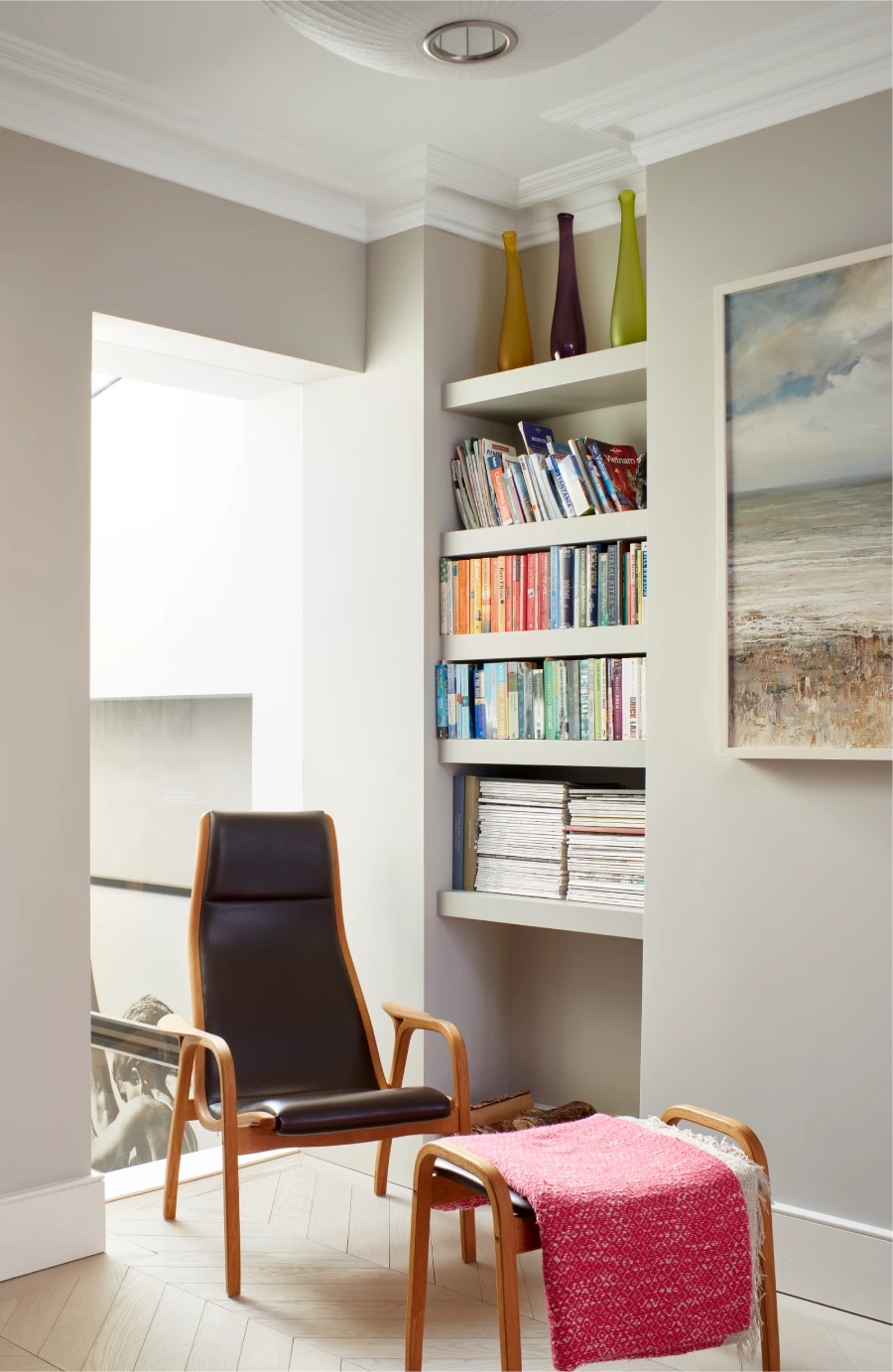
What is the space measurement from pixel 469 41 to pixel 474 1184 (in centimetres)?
200

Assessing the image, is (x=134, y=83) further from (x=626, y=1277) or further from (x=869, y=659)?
(x=626, y=1277)

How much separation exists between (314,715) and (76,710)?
942 millimetres

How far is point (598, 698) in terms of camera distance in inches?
130

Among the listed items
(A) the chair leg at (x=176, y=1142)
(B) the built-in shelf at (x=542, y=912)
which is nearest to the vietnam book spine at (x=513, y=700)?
(B) the built-in shelf at (x=542, y=912)

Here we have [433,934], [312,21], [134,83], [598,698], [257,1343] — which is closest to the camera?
[312,21]

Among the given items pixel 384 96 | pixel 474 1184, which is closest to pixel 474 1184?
pixel 474 1184

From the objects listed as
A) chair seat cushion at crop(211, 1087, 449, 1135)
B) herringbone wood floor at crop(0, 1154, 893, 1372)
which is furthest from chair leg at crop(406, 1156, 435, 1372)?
chair seat cushion at crop(211, 1087, 449, 1135)

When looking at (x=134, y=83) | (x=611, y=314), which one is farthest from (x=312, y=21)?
(x=611, y=314)

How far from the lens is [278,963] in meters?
3.37

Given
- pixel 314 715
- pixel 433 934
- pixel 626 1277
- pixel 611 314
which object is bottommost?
pixel 626 1277

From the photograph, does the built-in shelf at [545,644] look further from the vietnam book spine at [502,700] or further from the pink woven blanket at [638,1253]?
the pink woven blanket at [638,1253]

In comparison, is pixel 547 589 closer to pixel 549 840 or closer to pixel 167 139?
pixel 549 840

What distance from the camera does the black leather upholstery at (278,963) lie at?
3.25 m

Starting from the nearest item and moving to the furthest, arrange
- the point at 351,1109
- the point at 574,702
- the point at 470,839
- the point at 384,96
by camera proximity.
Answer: the point at 351,1109, the point at 384,96, the point at 574,702, the point at 470,839
